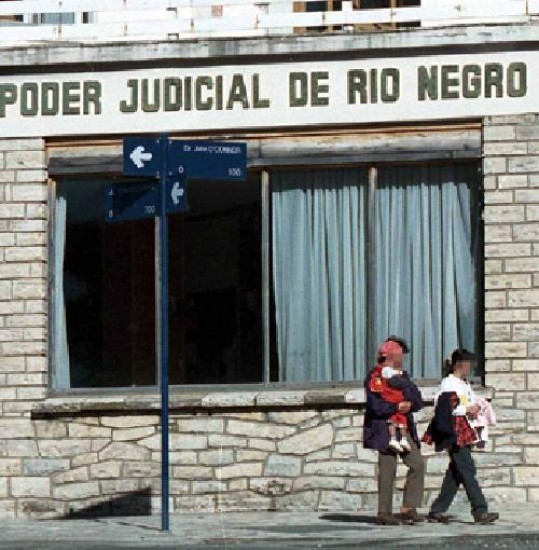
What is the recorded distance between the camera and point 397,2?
20.7m

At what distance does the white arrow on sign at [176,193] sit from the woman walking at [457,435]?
2666 millimetres

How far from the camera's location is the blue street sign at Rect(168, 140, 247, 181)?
1700cm

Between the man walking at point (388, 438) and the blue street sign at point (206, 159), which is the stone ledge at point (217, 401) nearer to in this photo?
the man walking at point (388, 438)

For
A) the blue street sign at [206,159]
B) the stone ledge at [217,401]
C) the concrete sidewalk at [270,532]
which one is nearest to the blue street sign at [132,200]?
the blue street sign at [206,159]

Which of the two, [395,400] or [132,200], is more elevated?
[132,200]

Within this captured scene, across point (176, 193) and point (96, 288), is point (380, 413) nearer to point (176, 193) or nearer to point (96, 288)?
point (176, 193)

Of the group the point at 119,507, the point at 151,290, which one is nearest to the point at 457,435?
the point at 119,507

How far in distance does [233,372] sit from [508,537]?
15.4 feet

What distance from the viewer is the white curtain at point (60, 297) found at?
2045 centimetres

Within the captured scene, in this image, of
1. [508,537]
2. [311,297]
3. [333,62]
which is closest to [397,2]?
[333,62]

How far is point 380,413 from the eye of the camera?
17.6 metres

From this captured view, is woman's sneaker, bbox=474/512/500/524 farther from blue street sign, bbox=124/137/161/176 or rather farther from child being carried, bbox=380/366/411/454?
blue street sign, bbox=124/137/161/176

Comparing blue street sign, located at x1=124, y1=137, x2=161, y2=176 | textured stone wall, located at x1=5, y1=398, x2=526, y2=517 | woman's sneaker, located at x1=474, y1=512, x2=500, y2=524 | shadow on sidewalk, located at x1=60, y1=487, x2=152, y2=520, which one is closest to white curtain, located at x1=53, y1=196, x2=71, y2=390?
textured stone wall, located at x1=5, y1=398, x2=526, y2=517

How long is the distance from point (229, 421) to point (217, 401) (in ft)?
0.71
